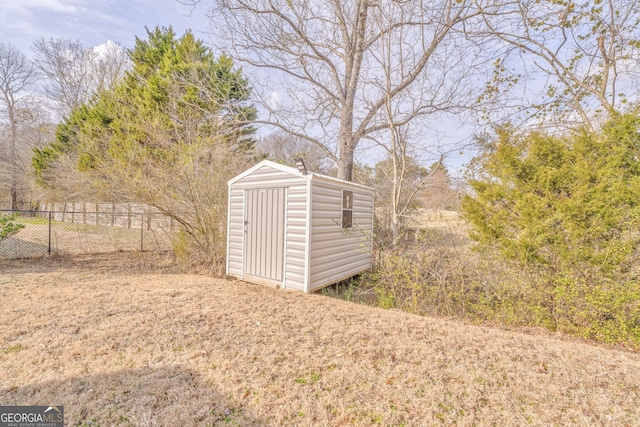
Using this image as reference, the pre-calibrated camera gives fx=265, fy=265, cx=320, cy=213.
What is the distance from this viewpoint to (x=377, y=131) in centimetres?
818

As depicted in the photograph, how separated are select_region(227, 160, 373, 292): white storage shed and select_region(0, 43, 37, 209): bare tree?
20678 mm

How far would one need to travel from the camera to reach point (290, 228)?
4.62 metres

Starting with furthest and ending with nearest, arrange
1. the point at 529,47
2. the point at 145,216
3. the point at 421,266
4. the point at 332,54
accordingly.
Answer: the point at 332,54 < the point at 145,216 < the point at 529,47 < the point at 421,266

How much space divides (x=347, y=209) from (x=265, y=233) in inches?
71.6

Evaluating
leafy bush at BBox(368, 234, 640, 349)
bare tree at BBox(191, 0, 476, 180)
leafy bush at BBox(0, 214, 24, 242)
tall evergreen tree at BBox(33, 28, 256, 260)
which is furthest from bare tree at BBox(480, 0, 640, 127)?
leafy bush at BBox(0, 214, 24, 242)

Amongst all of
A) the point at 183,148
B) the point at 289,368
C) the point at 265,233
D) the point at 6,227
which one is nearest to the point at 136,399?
the point at 289,368

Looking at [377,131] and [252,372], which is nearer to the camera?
[252,372]

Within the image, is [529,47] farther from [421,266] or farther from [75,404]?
[75,404]

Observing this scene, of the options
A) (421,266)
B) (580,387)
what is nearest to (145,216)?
(421,266)

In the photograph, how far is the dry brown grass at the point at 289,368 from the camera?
1.73 metres

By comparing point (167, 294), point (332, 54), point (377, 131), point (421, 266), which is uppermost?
point (332, 54)

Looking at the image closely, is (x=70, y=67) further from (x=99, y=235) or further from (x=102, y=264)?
(x=102, y=264)

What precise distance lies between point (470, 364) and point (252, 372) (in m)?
1.87

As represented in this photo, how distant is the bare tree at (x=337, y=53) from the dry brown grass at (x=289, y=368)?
5508mm
